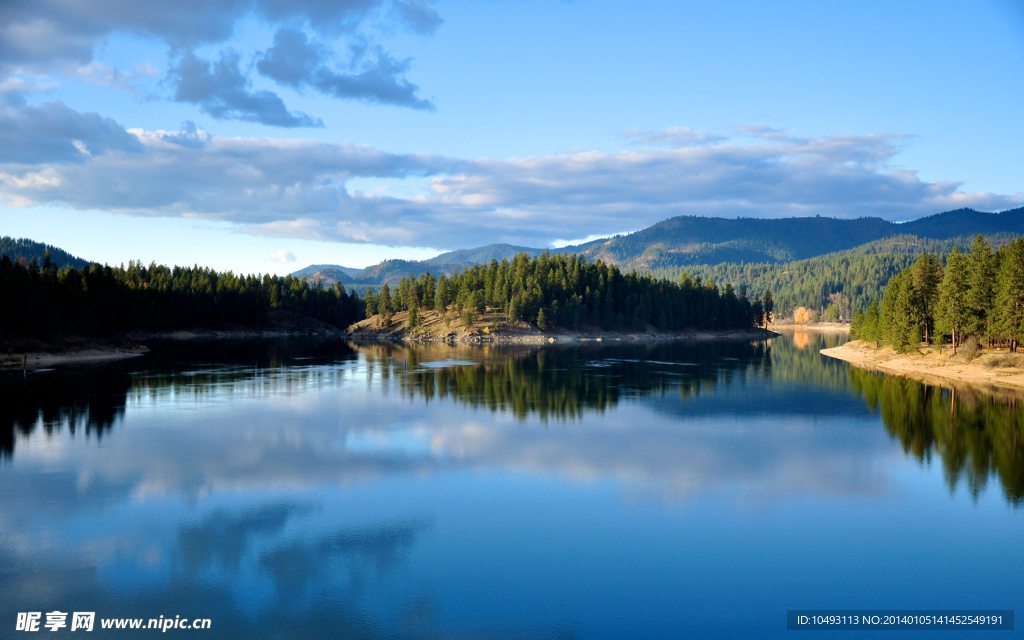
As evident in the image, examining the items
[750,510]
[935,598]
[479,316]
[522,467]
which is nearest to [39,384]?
[522,467]

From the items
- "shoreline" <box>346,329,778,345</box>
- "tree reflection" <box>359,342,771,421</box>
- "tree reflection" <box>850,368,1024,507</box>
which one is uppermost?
"shoreline" <box>346,329,778,345</box>

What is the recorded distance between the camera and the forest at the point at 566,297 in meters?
166

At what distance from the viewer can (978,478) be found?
31.7 meters

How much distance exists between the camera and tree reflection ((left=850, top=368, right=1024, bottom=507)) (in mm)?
32500

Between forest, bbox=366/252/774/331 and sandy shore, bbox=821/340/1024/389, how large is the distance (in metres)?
74.2

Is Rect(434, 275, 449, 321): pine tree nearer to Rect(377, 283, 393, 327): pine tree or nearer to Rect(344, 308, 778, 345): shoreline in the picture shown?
Rect(344, 308, 778, 345): shoreline

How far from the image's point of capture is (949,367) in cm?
7788

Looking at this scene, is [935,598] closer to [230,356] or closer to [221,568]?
[221,568]

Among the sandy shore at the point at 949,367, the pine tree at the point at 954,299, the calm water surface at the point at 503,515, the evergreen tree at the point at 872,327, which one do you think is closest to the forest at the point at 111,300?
the calm water surface at the point at 503,515

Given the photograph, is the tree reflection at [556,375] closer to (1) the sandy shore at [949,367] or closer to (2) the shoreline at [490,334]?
(1) the sandy shore at [949,367]

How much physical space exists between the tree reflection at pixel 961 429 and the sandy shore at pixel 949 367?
21.1 feet

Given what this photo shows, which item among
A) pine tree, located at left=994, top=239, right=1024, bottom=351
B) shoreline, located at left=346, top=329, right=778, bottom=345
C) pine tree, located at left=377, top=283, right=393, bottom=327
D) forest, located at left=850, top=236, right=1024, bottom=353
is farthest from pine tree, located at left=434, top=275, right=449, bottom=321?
pine tree, located at left=994, top=239, right=1024, bottom=351

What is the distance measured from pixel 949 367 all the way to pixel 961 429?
41.2 metres

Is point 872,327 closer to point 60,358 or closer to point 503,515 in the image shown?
point 503,515
